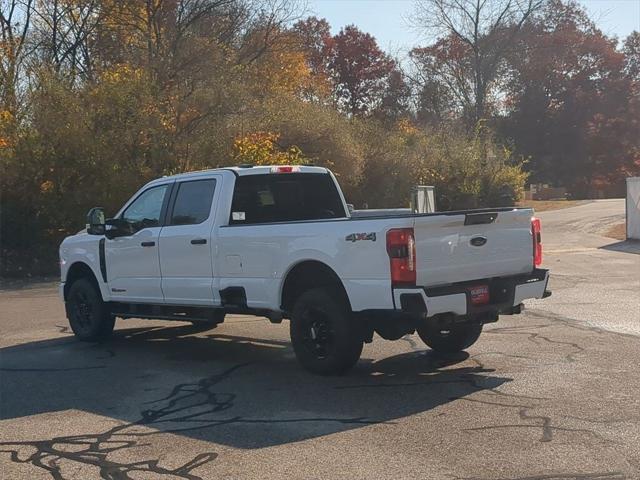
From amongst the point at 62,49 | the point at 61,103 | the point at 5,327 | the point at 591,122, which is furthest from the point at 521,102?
the point at 5,327

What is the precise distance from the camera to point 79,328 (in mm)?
11156

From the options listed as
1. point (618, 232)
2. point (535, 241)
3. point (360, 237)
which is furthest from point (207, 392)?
point (618, 232)

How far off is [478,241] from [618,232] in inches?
854

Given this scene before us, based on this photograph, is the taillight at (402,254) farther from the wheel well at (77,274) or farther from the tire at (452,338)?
the wheel well at (77,274)

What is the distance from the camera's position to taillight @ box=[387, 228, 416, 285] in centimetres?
752

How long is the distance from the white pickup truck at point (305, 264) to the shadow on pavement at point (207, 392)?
17.9 inches

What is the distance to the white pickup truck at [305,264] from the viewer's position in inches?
304

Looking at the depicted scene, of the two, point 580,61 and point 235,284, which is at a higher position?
→ point 580,61

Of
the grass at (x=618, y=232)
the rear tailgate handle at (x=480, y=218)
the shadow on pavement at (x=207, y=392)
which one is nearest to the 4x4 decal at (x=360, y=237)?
the rear tailgate handle at (x=480, y=218)

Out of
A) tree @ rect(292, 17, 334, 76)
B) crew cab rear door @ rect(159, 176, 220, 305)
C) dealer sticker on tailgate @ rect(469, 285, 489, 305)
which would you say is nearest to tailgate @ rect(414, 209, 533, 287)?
dealer sticker on tailgate @ rect(469, 285, 489, 305)

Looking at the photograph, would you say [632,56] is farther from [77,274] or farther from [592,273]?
[77,274]

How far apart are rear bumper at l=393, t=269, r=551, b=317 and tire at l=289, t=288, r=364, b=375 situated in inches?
28.1

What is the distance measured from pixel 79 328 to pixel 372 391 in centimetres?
487

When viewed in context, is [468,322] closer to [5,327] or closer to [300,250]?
[300,250]
